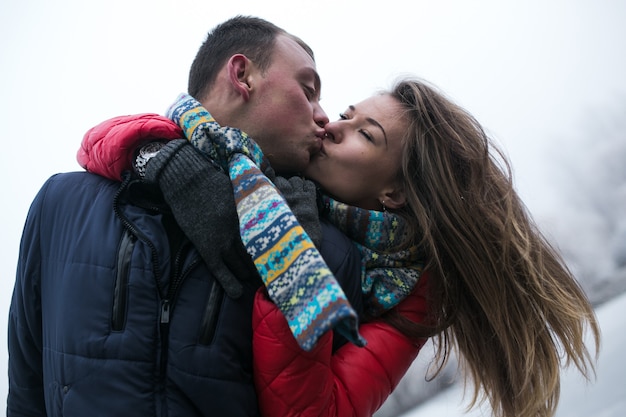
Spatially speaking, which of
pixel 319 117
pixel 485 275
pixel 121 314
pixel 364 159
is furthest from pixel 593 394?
pixel 121 314

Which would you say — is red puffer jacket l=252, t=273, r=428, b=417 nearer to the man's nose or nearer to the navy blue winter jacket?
the navy blue winter jacket

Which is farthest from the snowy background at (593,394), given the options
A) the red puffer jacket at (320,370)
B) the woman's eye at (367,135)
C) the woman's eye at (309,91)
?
the woman's eye at (309,91)

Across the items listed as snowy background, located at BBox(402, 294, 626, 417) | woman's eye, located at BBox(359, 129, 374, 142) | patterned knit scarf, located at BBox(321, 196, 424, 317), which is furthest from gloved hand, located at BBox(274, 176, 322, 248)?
snowy background, located at BBox(402, 294, 626, 417)

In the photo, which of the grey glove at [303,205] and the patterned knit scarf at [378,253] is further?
the patterned knit scarf at [378,253]

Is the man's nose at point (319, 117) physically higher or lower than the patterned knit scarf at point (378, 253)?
higher

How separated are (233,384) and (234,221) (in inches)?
9.3

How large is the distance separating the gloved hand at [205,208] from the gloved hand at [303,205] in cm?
10

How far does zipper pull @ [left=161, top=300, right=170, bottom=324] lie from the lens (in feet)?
2.40

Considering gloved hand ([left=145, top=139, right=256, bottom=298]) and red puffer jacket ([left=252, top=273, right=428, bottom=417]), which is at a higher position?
gloved hand ([left=145, top=139, right=256, bottom=298])

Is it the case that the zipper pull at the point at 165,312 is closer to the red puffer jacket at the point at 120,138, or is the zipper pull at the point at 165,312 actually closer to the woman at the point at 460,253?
the red puffer jacket at the point at 120,138

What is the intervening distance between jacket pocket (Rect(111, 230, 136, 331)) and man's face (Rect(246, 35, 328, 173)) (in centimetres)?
33

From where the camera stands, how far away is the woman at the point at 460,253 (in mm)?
1008

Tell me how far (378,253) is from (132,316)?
46 centimetres

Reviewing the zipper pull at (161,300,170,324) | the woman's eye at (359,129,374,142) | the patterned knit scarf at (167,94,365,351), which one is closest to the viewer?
the patterned knit scarf at (167,94,365,351)
